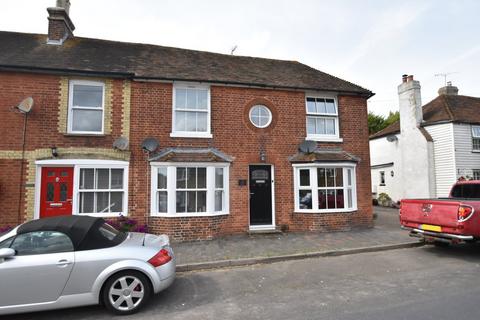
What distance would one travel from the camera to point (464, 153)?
1580cm

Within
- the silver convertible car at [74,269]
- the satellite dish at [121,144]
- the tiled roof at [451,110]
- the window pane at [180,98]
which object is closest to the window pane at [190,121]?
the window pane at [180,98]

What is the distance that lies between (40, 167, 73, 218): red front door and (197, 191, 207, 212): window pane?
150 inches

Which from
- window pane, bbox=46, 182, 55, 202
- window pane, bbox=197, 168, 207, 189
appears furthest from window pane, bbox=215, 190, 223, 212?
window pane, bbox=46, 182, 55, 202

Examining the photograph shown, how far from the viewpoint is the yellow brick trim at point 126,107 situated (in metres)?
9.17

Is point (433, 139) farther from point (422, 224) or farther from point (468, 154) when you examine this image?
point (422, 224)

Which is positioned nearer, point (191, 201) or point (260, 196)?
point (191, 201)

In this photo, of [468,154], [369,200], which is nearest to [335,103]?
[369,200]

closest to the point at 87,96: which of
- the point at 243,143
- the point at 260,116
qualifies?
the point at 243,143

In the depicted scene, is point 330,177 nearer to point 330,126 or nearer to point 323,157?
point 323,157

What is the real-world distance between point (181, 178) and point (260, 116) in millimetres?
3613

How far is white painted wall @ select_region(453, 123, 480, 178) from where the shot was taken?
1560 cm

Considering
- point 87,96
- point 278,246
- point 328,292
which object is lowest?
point 328,292

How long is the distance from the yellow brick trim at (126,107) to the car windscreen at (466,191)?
10.3m

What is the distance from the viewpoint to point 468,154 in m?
16.0
